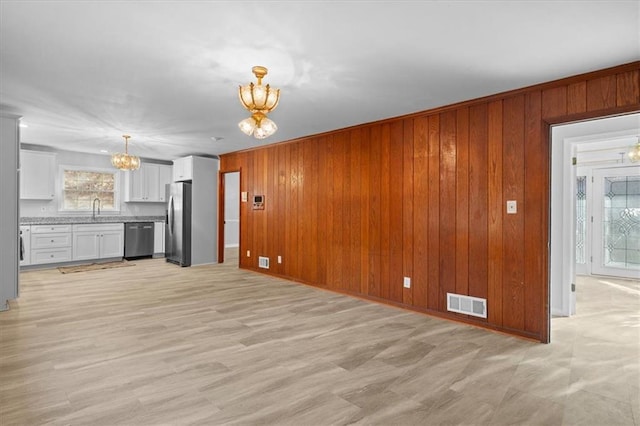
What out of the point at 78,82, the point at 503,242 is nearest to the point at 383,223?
the point at 503,242

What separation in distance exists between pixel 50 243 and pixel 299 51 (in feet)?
23.0

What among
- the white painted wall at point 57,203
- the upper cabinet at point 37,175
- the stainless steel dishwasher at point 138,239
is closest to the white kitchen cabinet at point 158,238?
the stainless steel dishwasher at point 138,239

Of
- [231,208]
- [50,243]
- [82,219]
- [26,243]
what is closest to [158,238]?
[82,219]

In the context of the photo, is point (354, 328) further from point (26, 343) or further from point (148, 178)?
point (148, 178)

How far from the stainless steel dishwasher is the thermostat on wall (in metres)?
3.25

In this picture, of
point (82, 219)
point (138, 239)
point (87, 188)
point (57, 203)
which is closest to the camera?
point (57, 203)

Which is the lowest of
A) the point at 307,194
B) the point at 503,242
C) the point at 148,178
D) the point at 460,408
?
the point at 460,408

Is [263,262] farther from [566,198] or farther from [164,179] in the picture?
[566,198]

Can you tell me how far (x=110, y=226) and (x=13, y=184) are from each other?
363cm

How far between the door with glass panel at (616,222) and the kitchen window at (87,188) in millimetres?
10319

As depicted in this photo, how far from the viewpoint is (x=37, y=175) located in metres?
7.08

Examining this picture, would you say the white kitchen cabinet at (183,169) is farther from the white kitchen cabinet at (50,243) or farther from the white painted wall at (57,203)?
the white kitchen cabinet at (50,243)

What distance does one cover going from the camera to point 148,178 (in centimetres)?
876

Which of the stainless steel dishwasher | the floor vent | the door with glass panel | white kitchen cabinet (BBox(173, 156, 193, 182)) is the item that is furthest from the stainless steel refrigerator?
the door with glass panel
